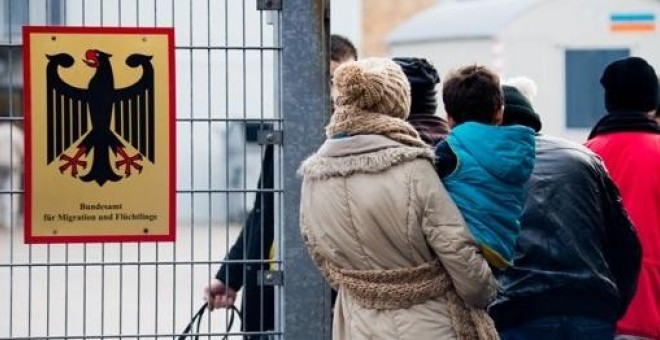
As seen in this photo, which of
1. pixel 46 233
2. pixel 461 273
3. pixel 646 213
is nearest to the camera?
pixel 461 273

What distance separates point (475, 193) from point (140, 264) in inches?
49.9

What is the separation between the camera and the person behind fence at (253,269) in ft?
19.6

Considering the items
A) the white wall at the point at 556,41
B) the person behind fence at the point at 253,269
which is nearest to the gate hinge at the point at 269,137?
the person behind fence at the point at 253,269

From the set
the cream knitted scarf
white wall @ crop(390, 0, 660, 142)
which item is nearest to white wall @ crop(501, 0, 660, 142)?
white wall @ crop(390, 0, 660, 142)

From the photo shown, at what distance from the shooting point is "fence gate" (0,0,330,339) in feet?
19.2

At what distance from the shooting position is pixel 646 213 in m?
6.48

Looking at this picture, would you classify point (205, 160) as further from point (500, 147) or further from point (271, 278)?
point (500, 147)

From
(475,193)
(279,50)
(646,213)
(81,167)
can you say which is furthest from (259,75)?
(646,213)

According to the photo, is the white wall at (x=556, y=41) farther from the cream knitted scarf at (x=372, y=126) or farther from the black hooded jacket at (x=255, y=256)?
the cream knitted scarf at (x=372, y=126)

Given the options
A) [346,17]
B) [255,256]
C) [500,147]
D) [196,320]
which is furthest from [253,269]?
[346,17]

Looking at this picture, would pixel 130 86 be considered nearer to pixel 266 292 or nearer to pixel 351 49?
pixel 266 292

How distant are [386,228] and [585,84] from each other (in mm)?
16185

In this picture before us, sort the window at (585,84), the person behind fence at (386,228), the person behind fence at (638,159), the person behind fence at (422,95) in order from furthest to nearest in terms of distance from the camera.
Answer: the window at (585,84) → the person behind fence at (638,159) → the person behind fence at (422,95) → the person behind fence at (386,228)

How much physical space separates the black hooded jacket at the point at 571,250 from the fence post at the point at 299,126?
2.19 feet
